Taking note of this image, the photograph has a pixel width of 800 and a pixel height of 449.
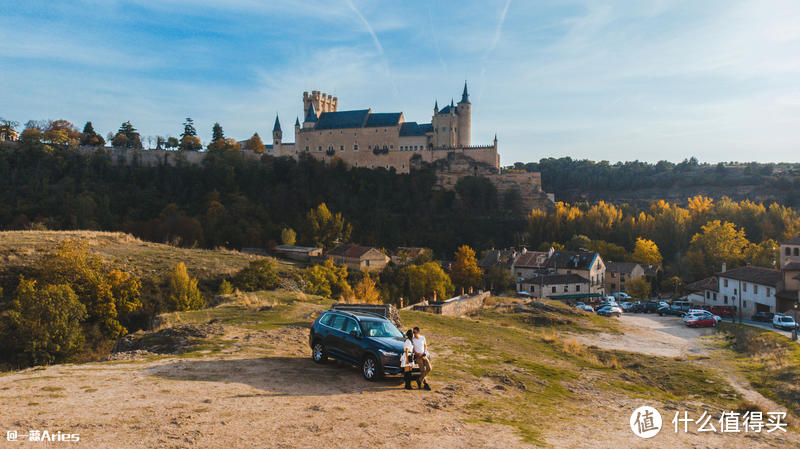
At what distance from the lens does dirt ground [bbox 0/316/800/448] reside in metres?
7.13

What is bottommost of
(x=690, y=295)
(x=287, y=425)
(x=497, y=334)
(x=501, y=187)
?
(x=690, y=295)

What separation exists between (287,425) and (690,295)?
54.2 metres

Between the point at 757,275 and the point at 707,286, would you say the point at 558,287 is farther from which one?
the point at 757,275

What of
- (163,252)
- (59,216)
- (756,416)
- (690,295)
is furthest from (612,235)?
(59,216)

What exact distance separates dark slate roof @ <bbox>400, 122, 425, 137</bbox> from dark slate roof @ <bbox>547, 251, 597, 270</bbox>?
142ft


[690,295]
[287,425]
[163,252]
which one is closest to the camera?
[287,425]

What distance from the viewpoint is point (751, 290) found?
136 feet

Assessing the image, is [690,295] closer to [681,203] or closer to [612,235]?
[612,235]

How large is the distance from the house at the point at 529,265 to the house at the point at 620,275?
7.73 meters

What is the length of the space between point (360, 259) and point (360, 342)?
150 feet

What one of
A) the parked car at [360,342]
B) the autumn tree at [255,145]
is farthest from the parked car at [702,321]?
the autumn tree at [255,145]

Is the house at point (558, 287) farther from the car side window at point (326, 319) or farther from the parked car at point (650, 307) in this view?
the car side window at point (326, 319)

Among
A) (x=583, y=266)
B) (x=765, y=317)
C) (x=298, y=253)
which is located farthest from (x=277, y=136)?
(x=765, y=317)

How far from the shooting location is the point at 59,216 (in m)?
65.8
